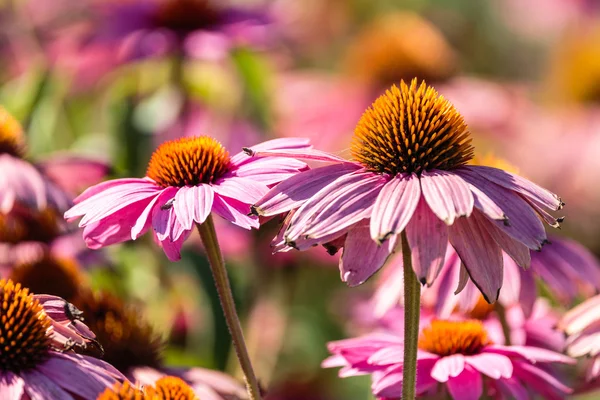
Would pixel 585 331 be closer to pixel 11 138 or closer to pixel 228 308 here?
pixel 228 308

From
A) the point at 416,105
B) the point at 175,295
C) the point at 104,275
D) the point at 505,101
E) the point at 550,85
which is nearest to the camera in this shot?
the point at 416,105

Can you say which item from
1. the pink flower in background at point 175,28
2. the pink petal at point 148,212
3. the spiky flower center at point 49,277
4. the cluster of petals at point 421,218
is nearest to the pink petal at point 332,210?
the cluster of petals at point 421,218

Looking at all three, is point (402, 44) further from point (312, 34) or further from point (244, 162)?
point (244, 162)

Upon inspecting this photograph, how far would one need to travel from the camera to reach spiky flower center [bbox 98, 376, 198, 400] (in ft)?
1.93

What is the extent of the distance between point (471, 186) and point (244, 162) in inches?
7.8

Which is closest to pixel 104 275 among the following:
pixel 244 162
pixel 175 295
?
pixel 175 295

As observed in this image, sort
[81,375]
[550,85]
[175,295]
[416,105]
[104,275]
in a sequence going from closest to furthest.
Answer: [81,375]
[416,105]
[104,275]
[175,295]
[550,85]

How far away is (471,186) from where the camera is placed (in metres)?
0.66

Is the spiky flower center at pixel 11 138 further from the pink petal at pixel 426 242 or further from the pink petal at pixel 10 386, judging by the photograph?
the pink petal at pixel 426 242

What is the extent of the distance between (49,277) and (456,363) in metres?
0.40

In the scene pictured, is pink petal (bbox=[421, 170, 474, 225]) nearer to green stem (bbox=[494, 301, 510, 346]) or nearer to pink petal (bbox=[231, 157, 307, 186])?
pink petal (bbox=[231, 157, 307, 186])

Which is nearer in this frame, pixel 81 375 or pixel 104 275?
pixel 81 375

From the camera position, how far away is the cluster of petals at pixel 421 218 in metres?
0.62

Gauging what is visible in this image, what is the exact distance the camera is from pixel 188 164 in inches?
29.2
